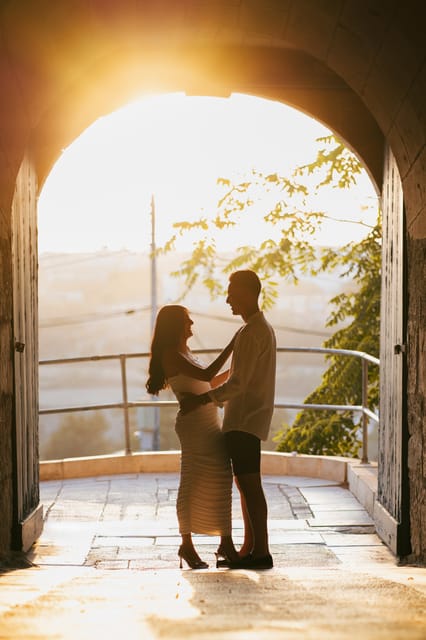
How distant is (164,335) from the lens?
449cm

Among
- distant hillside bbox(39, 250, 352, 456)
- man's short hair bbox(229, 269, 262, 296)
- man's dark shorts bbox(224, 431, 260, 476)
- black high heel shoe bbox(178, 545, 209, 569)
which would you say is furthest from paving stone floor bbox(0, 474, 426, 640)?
distant hillside bbox(39, 250, 352, 456)

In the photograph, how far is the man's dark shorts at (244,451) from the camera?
14.2 ft

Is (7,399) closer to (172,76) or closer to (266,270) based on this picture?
(172,76)

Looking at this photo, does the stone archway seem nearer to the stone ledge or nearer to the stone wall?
the stone wall

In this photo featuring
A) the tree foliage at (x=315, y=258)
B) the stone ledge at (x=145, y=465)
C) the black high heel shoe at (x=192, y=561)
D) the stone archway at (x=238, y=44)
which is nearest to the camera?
the stone archway at (x=238, y=44)

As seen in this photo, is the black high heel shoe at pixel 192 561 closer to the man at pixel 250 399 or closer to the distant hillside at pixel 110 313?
the man at pixel 250 399

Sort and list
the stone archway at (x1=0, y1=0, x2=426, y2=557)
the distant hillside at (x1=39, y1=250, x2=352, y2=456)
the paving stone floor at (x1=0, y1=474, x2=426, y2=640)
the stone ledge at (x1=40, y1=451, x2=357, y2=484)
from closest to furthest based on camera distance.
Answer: the paving stone floor at (x1=0, y1=474, x2=426, y2=640), the stone archway at (x1=0, y1=0, x2=426, y2=557), the stone ledge at (x1=40, y1=451, x2=357, y2=484), the distant hillside at (x1=39, y1=250, x2=352, y2=456)

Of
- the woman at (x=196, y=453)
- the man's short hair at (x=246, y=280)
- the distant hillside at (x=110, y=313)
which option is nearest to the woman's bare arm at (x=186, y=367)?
the woman at (x=196, y=453)

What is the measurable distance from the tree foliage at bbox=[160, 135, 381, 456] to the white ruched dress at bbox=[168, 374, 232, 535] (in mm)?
6167

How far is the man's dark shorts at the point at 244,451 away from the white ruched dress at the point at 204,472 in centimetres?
11

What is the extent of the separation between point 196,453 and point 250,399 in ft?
1.38

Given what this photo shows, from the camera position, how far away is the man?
14.1 feet

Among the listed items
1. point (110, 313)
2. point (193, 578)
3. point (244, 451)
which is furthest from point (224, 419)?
point (110, 313)

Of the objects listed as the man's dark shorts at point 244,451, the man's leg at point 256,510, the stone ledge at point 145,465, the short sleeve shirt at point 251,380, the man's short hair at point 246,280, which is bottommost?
the stone ledge at point 145,465
